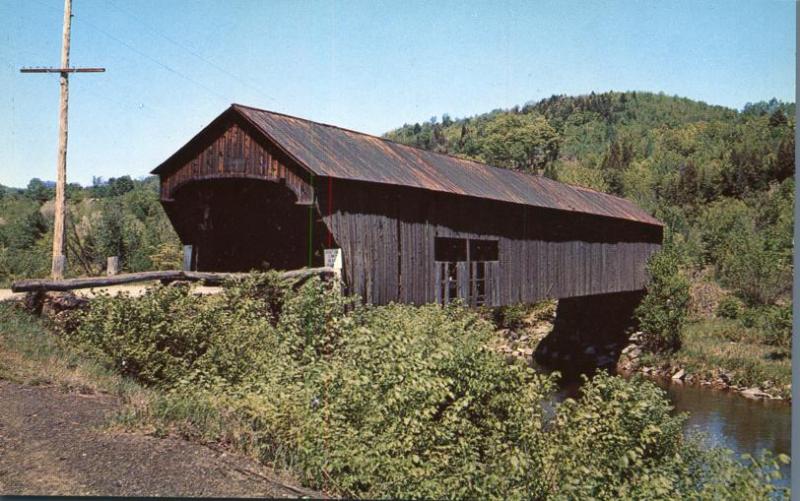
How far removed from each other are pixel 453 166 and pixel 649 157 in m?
8.18

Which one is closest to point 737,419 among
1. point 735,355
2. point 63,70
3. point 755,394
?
point 755,394

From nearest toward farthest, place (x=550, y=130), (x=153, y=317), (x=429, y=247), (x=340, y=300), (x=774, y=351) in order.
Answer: (x=153, y=317), (x=340, y=300), (x=429, y=247), (x=774, y=351), (x=550, y=130)

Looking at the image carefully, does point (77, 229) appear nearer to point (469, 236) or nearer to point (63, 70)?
point (63, 70)

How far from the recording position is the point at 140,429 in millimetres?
6297

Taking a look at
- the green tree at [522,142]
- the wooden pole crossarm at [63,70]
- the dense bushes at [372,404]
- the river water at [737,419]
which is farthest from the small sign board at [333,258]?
the green tree at [522,142]

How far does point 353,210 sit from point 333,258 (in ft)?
3.14

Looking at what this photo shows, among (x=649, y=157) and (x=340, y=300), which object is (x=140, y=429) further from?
(x=649, y=157)

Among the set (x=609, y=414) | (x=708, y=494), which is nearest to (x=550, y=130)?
(x=609, y=414)

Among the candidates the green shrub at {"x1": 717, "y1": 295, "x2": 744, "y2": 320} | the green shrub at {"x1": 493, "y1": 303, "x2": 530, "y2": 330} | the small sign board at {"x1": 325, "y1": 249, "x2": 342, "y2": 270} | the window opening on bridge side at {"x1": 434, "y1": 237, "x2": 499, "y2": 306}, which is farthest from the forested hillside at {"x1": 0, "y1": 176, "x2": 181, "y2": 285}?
the green shrub at {"x1": 493, "y1": 303, "x2": 530, "y2": 330}

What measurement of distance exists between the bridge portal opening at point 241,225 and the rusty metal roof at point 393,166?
1052 mm

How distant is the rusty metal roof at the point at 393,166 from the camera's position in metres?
10.5

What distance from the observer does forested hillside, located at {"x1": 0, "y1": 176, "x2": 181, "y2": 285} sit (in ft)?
26.1

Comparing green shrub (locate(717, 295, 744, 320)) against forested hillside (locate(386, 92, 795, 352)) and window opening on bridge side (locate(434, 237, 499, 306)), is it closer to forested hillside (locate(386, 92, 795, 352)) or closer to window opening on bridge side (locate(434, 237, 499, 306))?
forested hillside (locate(386, 92, 795, 352))

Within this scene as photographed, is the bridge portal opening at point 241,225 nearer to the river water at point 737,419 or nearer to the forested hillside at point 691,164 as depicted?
the forested hillside at point 691,164
